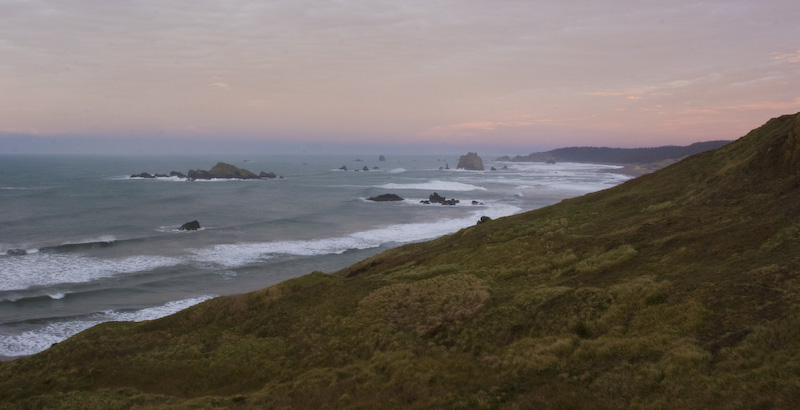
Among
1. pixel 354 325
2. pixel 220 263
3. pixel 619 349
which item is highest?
pixel 619 349

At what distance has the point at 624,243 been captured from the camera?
758 inches

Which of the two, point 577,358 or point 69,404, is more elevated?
point 577,358

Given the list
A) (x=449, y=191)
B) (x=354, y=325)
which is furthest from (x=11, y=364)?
(x=449, y=191)

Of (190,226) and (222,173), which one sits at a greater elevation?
(222,173)

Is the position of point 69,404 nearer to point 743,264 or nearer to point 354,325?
point 354,325

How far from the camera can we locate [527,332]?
535 inches

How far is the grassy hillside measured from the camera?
977cm

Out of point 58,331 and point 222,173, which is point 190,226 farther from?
point 222,173

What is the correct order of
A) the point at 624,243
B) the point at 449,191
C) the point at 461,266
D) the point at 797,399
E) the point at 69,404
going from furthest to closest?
the point at 449,191, the point at 461,266, the point at 624,243, the point at 69,404, the point at 797,399

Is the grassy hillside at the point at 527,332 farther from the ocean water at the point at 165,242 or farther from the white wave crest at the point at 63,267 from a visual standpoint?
the white wave crest at the point at 63,267

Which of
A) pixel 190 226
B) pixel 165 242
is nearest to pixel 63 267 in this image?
pixel 165 242

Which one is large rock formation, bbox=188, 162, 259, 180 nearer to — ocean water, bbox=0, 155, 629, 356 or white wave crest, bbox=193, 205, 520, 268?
ocean water, bbox=0, 155, 629, 356

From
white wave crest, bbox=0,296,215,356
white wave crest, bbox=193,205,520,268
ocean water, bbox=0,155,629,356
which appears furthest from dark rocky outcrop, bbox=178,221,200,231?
white wave crest, bbox=0,296,215,356

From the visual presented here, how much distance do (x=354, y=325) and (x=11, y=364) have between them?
11703mm
